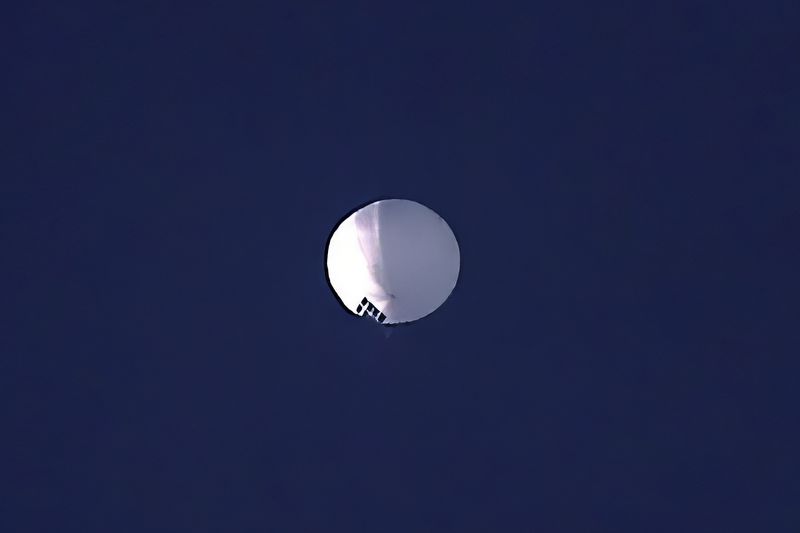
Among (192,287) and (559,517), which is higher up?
(192,287)

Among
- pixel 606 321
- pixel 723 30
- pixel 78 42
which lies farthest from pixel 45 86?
pixel 723 30

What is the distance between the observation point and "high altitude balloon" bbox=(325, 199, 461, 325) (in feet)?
10.3

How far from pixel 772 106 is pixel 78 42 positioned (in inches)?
92.2

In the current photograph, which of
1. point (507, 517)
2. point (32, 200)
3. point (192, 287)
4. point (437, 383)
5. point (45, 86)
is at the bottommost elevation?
point (507, 517)

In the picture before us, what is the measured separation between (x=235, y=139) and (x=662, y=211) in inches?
56.6

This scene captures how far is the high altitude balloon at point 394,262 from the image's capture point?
315cm

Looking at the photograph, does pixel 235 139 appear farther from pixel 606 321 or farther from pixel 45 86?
pixel 606 321

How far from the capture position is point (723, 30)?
11.2ft

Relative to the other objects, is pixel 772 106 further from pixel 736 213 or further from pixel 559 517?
pixel 559 517

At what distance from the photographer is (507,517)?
10.7 ft

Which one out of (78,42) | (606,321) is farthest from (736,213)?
(78,42)

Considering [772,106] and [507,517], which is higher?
[772,106]

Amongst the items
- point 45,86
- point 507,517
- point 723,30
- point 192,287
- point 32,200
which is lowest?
point 507,517

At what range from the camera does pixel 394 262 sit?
3.12 m
